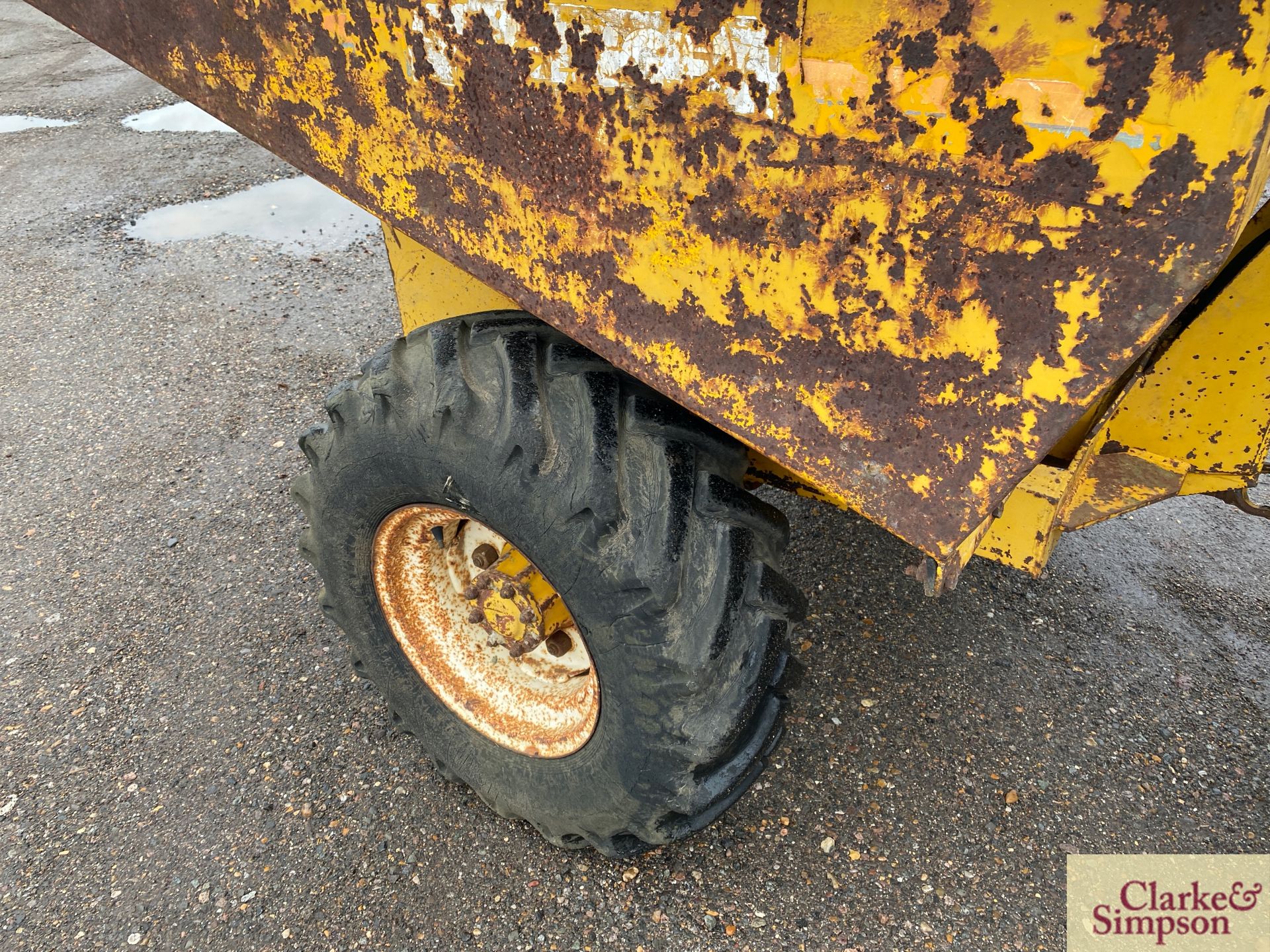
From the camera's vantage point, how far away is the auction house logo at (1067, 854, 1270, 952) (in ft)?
5.52

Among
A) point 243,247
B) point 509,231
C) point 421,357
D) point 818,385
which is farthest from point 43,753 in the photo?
point 243,247

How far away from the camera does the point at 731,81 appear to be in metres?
0.85

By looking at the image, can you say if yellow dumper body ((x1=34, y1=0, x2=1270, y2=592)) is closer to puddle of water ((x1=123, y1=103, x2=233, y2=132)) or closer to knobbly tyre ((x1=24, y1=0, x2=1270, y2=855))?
knobbly tyre ((x1=24, y1=0, x2=1270, y2=855))

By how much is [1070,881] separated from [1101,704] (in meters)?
0.52

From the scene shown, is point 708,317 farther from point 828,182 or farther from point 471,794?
point 471,794

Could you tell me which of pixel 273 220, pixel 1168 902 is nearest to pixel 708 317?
pixel 1168 902

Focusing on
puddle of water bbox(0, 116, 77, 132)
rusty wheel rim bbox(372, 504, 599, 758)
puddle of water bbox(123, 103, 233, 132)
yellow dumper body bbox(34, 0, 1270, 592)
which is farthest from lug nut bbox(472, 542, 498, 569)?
puddle of water bbox(0, 116, 77, 132)

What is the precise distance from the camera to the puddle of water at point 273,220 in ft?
14.8

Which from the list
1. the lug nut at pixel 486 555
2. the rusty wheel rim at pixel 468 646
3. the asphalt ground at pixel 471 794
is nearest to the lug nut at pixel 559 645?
the rusty wheel rim at pixel 468 646

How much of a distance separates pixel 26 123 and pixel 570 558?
22.3 ft

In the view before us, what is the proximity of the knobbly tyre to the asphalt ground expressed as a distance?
0.75 ft

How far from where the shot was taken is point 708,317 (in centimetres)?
100

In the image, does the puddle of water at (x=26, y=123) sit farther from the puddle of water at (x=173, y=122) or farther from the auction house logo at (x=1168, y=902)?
the auction house logo at (x=1168, y=902)

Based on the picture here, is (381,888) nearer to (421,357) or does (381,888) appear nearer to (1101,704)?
(421,357)
